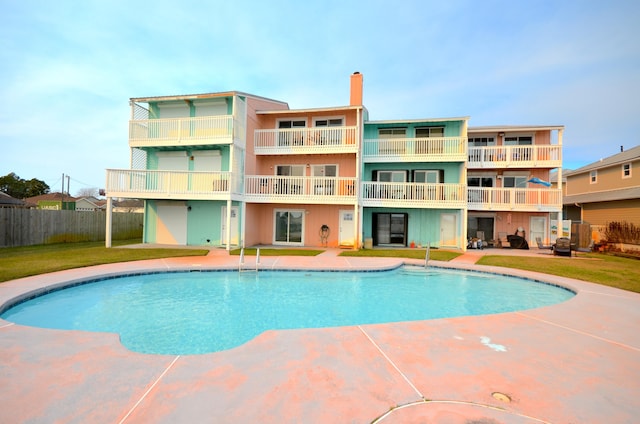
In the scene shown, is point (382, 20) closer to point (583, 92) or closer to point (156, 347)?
point (583, 92)

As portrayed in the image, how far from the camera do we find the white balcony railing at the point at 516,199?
17.6 meters

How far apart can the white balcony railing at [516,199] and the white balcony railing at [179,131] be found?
1499 cm

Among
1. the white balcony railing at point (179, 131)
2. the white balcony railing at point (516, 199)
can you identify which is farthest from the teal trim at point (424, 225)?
the white balcony railing at point (179, 131)

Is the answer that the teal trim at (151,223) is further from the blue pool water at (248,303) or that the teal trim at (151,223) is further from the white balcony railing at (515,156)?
the white balcony railing at (515,156)

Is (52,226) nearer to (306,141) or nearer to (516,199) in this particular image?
(306,141)

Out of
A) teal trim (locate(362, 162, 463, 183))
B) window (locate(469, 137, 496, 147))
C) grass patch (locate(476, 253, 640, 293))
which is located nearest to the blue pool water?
grass patch (locate(476, 253, 640, 293))

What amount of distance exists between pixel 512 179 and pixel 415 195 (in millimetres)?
7962

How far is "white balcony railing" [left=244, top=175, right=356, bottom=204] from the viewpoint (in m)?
17.0

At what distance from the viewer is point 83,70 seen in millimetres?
17484

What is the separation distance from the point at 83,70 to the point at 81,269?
13876mm

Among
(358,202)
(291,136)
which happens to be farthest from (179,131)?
(358,202)

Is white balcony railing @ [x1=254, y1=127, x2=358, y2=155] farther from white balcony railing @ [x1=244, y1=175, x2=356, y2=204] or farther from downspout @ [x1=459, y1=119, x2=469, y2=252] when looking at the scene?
downspout @ [x1=459, y1=119, x2=469, y2=252]

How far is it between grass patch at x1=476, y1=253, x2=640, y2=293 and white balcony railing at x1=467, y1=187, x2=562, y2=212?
4.48 meters

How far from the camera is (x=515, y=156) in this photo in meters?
18.8
